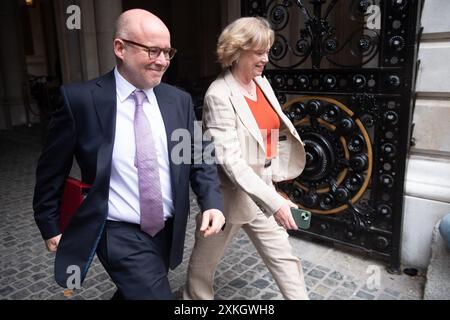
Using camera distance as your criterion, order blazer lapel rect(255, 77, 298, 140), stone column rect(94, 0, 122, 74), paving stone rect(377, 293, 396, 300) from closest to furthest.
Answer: blazer lapel rect(255, 77, 298, 140) < paving stone rect(377, 293, 396, 300) < stone column rect(94, 0, 122, 74)

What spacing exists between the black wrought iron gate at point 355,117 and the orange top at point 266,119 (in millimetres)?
1293

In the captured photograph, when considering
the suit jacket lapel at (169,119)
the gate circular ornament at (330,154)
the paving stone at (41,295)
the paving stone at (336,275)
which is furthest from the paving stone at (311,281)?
the paving stone at (41,295)

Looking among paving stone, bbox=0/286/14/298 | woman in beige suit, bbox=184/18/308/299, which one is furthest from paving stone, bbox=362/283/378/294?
paving stone, bbox=0/286/14/298

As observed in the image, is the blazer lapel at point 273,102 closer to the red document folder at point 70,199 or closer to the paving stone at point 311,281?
the red document folder at point 70,199

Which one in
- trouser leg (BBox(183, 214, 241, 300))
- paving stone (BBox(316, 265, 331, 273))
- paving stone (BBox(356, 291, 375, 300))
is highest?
trouser leg (BBox(183, 214, 241, 300))

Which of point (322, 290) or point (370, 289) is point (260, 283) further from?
point (370, 289)

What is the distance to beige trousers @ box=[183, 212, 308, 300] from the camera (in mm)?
2611

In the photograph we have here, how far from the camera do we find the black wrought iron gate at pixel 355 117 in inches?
135

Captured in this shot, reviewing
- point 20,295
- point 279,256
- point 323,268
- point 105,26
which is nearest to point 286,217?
point 279,256

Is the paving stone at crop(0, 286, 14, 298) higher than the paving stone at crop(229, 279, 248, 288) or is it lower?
lower

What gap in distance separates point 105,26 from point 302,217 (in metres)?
6.68

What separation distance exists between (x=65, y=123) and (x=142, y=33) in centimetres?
56

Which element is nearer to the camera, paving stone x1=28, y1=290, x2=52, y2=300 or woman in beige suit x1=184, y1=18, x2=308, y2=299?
woman in beige suit x1=184, y1=18, x2=308, y2=299

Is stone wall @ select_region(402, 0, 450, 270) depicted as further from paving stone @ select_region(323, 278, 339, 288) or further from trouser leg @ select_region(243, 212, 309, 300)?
trouser leg @ select_region(243, 212, 309, 300)
